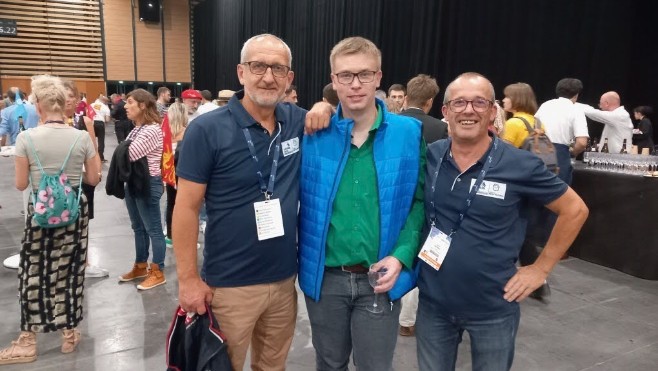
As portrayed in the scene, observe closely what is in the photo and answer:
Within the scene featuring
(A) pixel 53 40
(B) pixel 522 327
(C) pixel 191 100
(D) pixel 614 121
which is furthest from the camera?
(A) pixel 53 40

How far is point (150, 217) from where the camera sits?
3.66m

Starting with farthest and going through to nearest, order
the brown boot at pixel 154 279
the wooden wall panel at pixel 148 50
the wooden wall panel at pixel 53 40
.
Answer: the wooden wall panel at pixel 148 50 < the wooden wall panel at pixel 53 40 < the brown boot at pixel 154 279

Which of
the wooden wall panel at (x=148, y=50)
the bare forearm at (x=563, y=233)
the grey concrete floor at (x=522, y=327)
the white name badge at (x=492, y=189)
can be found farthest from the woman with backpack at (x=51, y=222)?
the wooden wall panel at (x=148, y=50)

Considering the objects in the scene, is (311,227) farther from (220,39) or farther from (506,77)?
(220,39)

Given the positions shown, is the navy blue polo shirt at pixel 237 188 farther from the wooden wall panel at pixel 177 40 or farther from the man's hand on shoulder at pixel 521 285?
the wooden wall panel at pixel 177 40

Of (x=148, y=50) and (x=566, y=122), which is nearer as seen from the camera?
(x=566, y=122)

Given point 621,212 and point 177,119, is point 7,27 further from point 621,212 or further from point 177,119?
point 621,212

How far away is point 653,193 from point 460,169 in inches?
127

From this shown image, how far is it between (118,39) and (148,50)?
1.16 m

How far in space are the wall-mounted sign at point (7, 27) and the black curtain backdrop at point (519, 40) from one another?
11505 millimetres

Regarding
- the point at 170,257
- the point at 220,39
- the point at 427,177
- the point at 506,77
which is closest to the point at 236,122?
the point at 427,177

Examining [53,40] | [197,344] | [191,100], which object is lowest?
[197,344]

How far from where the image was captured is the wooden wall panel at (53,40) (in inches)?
637

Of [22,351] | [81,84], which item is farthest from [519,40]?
[81,84]
